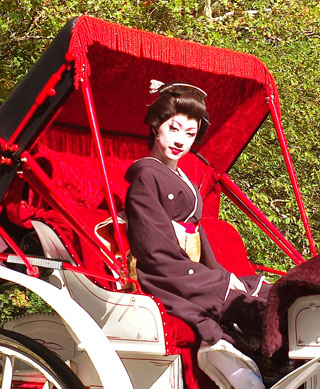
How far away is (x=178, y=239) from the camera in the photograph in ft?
11.5

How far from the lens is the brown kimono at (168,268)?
318cm

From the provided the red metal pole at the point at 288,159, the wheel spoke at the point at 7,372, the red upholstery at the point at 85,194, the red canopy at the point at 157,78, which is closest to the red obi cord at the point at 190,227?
the red upholstery at the point at 85,194

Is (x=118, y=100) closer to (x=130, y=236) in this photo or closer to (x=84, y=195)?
(x=84, y=195)

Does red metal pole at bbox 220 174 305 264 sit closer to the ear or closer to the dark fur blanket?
the ear

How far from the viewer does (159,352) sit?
3.08m

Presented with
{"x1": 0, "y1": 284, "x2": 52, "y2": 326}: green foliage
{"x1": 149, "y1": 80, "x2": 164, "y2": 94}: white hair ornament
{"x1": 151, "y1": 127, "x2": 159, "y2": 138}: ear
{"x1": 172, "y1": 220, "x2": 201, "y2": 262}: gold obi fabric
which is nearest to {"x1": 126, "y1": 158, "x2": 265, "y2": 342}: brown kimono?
{"x1": 172, "y1": 220, "x2": 201, "y2": 262}: gold obi fabric

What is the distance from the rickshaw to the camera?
3.14m

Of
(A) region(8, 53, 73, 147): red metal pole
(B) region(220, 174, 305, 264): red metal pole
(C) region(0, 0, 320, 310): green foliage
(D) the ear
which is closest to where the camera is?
(A) region(8, 53, 73, 147): red metal pole

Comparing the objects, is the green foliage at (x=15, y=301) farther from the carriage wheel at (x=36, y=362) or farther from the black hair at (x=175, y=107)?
the black hair at (x=175, y=107)

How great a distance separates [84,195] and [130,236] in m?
0.74

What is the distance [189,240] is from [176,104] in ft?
2.00

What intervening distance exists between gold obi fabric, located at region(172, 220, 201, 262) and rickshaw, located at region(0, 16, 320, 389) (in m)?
0.25

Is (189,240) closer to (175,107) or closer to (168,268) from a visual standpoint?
(168,268)

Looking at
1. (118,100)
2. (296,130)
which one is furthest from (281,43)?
(118,100)
